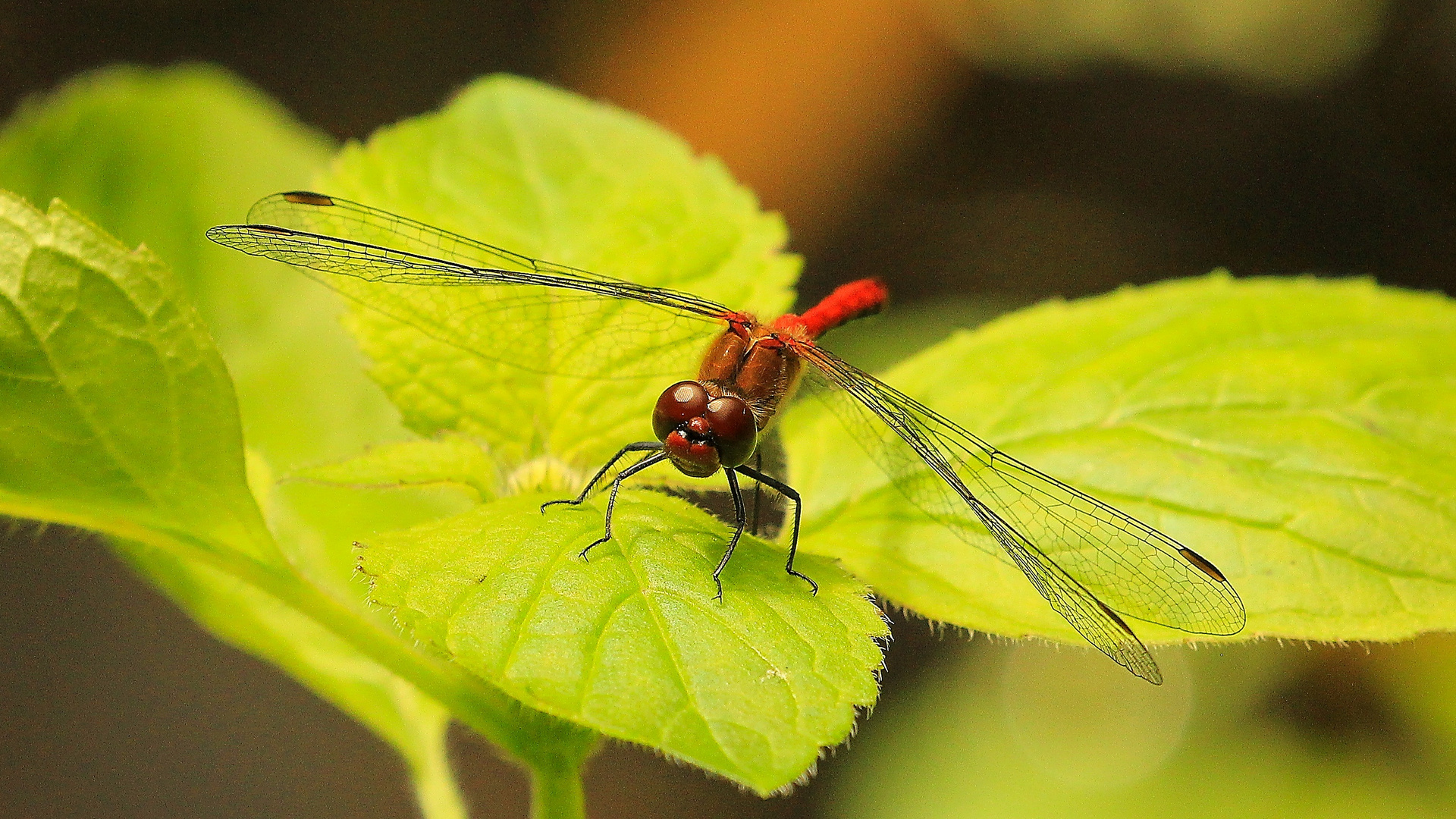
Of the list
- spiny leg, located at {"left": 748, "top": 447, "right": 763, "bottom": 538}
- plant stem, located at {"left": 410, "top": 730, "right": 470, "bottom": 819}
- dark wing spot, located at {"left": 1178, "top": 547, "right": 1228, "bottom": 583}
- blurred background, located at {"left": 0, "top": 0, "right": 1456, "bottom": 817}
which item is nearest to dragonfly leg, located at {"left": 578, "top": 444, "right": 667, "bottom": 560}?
spiny leg, located at {"left": 748, "top": 447, "right": 763, "bottom": 538}

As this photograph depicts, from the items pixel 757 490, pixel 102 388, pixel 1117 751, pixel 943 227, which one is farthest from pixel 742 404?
pixel 943 227

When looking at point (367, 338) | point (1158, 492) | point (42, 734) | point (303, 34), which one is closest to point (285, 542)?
point (367, 338)

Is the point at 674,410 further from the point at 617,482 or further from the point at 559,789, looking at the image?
the point at 559,789

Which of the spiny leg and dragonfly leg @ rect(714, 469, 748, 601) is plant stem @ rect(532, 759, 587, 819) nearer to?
dragonfly leg @ rect(714, 469, 748, 601)

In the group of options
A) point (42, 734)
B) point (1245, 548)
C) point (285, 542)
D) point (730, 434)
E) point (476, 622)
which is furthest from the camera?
point (42, 734)

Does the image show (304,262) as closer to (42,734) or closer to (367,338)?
(367,338)
